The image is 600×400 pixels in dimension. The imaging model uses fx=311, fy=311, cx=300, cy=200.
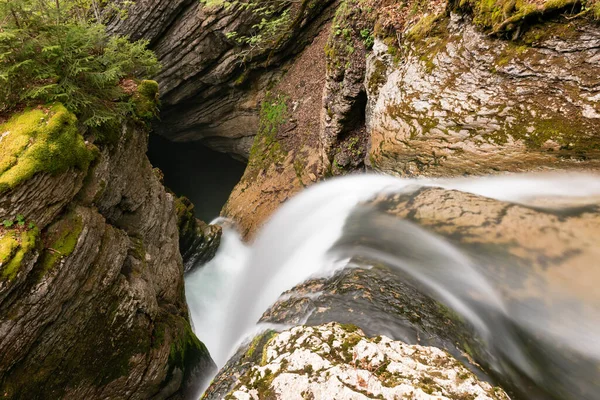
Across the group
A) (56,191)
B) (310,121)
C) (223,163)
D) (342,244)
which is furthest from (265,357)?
(223,163)

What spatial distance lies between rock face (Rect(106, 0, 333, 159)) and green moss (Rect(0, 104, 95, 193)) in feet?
27.2

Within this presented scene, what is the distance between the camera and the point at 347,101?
921 centimetres

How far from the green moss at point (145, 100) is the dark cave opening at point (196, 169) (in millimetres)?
11931

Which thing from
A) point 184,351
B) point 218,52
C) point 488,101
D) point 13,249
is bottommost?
point 184,351

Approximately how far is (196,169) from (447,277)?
65.8 feet

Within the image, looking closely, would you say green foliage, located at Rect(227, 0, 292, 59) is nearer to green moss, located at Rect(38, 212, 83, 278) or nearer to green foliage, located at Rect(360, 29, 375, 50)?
green foliage, located at Rect(360, 29, 375, 50)

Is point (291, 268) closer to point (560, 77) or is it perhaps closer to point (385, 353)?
point (385, 353)

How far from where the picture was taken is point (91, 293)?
4551 millimetres

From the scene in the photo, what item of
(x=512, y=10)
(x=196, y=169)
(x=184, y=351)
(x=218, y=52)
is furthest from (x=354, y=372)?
(x=196, y=169)

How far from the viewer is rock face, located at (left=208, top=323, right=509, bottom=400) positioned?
2.27 meters

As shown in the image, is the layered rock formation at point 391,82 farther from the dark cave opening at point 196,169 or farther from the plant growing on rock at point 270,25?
the dark cave opening at point 196,169

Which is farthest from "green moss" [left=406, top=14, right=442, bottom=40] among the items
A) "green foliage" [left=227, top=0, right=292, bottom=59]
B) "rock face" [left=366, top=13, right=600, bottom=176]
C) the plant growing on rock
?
"green foliage" [left=227, top=0, right=292, bottom=59]

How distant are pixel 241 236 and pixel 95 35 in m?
7.95

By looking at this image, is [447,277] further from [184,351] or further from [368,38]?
[368,38]
